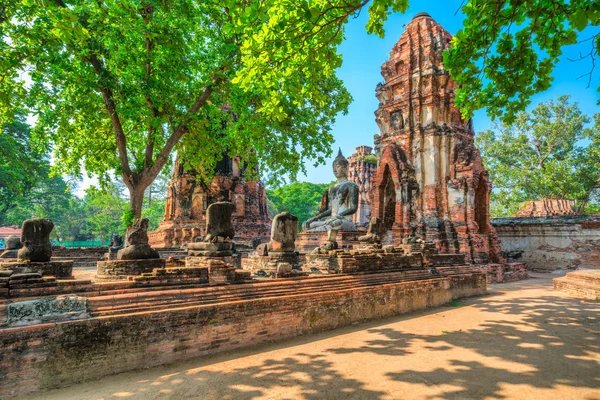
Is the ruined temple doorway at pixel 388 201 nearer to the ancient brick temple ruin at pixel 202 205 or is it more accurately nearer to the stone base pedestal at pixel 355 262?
the stone base pedestal at pixel 355 262

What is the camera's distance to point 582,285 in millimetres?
9117

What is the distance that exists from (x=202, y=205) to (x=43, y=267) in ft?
51.0

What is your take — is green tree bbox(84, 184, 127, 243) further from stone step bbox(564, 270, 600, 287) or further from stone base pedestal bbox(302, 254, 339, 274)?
stone step bbox(564, 270, 600, 287)

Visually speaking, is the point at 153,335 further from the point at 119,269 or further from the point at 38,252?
the point at 38,252

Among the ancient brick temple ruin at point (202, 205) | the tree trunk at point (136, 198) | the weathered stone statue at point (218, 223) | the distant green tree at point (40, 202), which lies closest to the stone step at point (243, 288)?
the weathered stone statue at point (218, 223)

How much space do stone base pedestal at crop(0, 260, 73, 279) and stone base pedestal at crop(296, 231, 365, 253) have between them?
26.8ft

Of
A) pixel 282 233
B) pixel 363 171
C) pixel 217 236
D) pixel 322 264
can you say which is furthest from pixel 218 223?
pixel 363 171

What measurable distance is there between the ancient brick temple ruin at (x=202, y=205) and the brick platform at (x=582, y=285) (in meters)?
13.0

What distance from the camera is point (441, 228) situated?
1292cm

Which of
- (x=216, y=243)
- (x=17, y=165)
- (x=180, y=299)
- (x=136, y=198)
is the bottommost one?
(x=180, y=299)

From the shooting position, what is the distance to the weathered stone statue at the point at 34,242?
16.7ft

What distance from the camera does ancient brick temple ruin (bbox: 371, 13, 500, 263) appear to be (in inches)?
511

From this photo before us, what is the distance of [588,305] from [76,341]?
1041 centimetres

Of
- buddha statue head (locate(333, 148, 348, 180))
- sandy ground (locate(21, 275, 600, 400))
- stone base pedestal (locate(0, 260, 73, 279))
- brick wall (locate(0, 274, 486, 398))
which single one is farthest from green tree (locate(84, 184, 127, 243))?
sandy ground (locate(21, 275, 600, 400))
